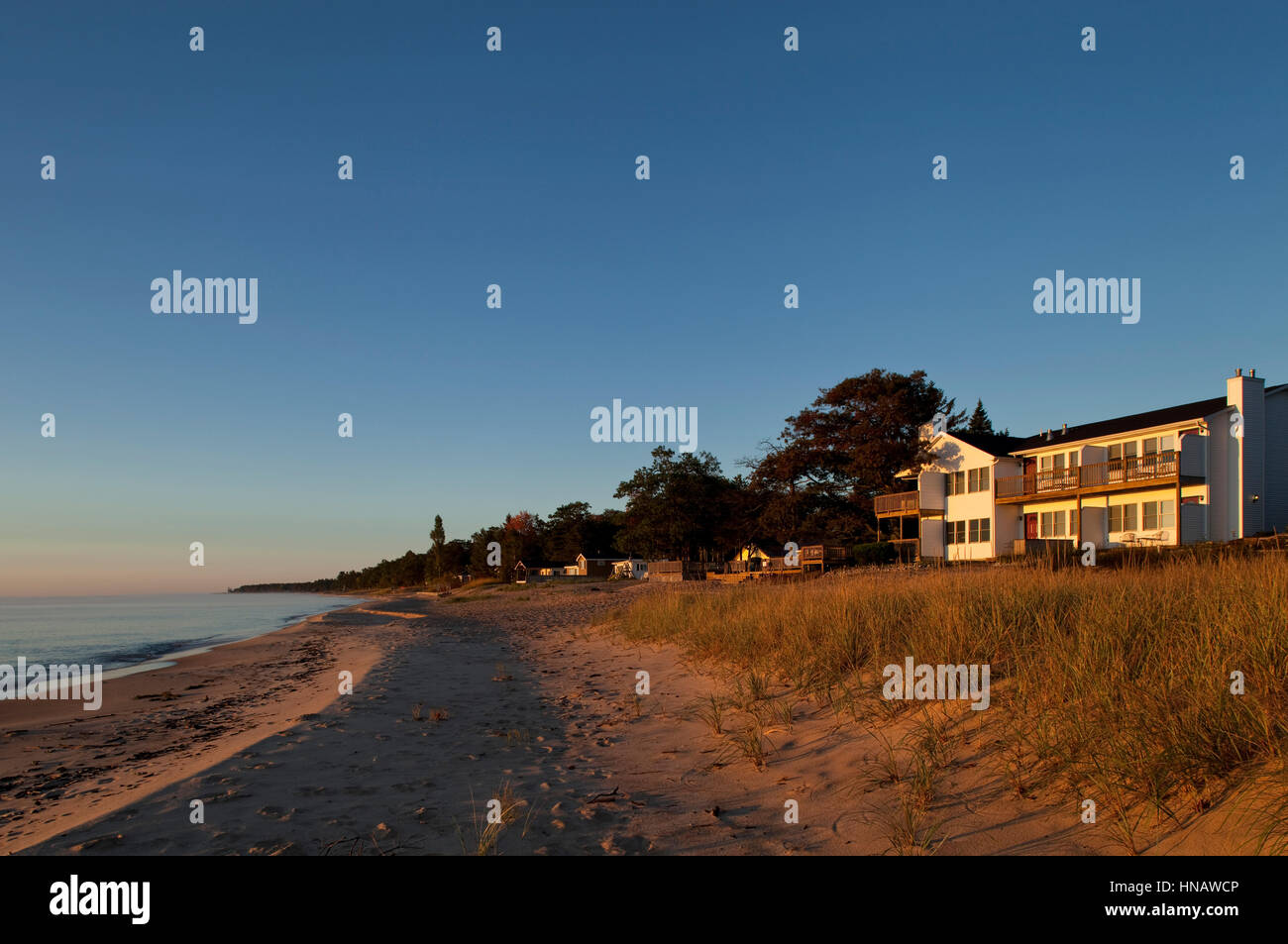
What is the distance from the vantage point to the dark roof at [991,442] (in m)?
38.9

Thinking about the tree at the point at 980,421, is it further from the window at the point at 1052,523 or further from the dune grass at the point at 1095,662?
the dune grass at the point at 1095,662

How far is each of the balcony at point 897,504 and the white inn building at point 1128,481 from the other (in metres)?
0.39

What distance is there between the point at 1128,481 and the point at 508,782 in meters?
34.3

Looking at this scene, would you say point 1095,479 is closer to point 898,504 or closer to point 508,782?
point 898,504

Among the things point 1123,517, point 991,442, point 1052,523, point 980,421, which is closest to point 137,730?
point 1123,517

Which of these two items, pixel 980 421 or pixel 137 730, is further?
pixel 980 421

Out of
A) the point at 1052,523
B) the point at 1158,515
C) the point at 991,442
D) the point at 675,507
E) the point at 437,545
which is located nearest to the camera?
the point at 1158,515

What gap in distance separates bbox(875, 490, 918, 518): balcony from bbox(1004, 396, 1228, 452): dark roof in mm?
6237

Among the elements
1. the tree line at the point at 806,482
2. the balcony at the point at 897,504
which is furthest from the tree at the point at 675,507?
the balcony at the point at 897,504

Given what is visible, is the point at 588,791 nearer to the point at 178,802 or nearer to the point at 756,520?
the point at 178,802

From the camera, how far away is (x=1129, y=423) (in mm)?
33031

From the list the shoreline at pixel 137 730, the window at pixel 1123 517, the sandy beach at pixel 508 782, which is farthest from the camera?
the window at pixel 1123 517

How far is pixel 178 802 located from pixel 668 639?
970cm

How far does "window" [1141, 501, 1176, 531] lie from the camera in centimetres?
2993
